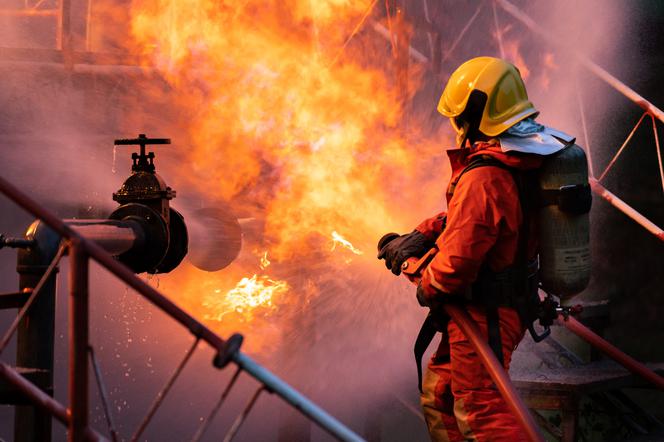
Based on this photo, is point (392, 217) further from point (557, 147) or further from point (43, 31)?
point (43, 31)

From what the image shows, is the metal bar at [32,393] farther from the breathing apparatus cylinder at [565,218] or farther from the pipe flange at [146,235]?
the breathing apparatus cylinder at [565,218]

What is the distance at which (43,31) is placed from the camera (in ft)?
30.4

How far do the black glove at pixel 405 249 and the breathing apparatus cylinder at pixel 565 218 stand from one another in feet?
2.01

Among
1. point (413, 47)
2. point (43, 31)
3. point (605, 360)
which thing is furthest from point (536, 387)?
point (43, 31)

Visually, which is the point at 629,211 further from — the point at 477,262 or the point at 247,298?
the point at 247,298

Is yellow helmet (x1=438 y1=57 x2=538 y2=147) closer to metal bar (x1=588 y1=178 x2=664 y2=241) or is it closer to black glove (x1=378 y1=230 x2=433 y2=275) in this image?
black glove (x1=378 y1=230 x2=433 y2=275)

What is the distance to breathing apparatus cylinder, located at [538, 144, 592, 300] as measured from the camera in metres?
3.49

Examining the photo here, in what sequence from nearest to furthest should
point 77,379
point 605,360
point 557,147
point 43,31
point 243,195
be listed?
1. point 77,379
2. point 557,147
3. point 605,360
4. point 243,195
5. point 43,31

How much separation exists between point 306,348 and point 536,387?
3272 millimetres

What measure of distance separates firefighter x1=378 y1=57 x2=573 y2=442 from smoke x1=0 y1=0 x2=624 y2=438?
299 centimetres

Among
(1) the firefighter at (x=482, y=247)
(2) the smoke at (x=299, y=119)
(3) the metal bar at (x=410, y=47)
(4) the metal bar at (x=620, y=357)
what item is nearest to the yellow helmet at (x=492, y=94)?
(1) the firefighter at (x=482, y=247)

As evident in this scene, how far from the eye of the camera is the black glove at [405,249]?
3.86 meters

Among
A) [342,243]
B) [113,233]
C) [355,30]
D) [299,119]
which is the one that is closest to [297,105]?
[299,119]

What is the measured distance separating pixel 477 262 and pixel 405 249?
52 centimetres
